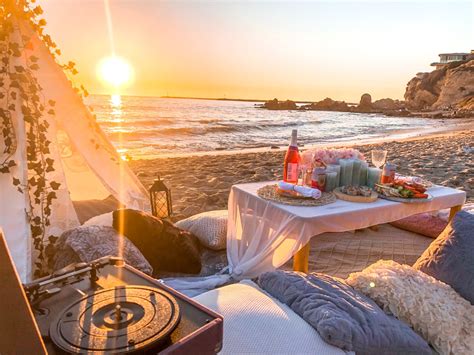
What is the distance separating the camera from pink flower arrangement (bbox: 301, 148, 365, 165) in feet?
10.7

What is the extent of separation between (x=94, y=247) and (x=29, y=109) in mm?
1232

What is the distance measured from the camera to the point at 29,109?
286 centimetres

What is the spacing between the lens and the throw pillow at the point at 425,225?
4.16 m

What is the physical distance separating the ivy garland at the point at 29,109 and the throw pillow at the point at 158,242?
2.13 feet

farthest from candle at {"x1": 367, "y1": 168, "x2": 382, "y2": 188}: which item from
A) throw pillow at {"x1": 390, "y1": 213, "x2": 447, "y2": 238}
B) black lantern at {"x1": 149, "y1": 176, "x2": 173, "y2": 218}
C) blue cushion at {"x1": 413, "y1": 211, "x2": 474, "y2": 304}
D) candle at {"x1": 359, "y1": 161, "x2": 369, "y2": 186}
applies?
black lantern at {"x1": 149, "y1": 176, "x2": 173, "y2": 218}

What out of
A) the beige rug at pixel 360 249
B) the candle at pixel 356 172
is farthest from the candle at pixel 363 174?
the beige rug at pixel 360 249

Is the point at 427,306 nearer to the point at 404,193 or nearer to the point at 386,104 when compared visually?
the point at 404,193

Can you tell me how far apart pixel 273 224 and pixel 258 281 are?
2.36 ft

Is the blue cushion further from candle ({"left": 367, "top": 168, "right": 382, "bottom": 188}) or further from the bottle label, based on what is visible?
the bottle label

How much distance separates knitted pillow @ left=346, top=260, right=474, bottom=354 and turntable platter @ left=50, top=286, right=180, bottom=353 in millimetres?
1283

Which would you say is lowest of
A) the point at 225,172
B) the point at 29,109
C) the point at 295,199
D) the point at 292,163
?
the point at 225,172

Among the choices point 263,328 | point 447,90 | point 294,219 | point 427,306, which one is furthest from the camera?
point 447,90

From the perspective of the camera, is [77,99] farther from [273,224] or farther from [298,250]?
[298,250]

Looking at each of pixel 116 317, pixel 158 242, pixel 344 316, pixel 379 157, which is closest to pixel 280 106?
pixel 379 157
